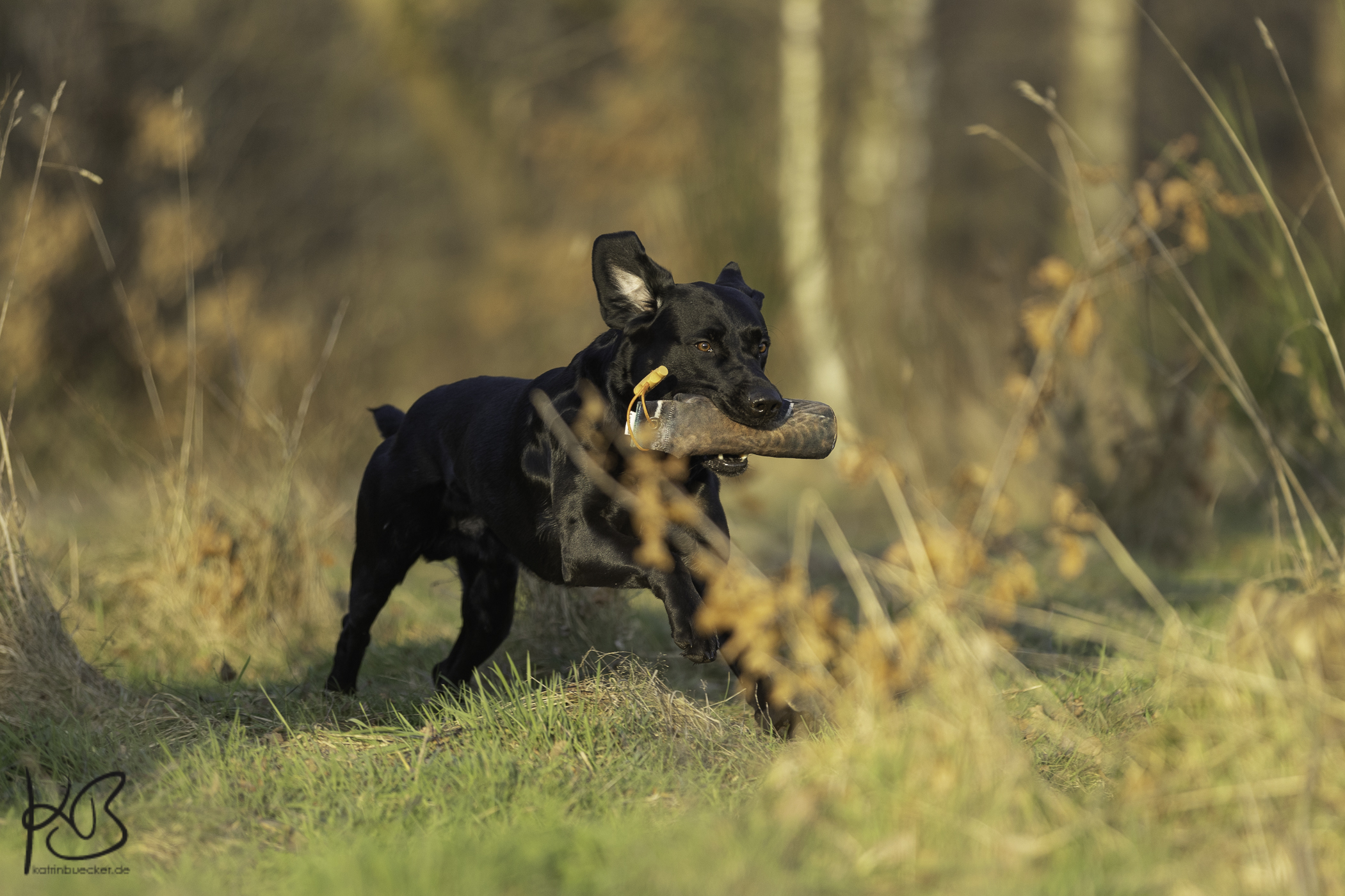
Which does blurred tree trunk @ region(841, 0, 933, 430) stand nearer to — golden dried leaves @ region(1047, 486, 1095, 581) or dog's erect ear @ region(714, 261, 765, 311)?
dog's erect ear @ region(714, 261, 765, 311)

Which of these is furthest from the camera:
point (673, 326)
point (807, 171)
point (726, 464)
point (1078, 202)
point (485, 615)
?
point (807, 171)

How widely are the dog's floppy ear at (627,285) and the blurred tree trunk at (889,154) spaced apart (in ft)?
22.3

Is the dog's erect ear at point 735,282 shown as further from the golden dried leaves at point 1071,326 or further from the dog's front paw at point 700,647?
the golden dried leaves at point 1071,326

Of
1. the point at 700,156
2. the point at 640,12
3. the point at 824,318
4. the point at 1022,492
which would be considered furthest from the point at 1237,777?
the point at 640,12

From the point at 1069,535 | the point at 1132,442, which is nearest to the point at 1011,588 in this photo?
the point at 1069,535

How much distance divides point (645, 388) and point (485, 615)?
118 cm

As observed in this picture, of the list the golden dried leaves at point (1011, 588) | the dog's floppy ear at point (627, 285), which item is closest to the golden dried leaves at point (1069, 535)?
the golden dried leaves at point (1011, 588)

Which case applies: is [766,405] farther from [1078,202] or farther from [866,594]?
[866,594]

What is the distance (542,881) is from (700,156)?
22.5ft

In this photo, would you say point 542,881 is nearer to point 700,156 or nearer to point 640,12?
point 700,156

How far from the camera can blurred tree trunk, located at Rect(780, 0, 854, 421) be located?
475 inches

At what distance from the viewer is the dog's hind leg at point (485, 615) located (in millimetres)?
4664

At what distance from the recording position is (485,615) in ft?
15.4

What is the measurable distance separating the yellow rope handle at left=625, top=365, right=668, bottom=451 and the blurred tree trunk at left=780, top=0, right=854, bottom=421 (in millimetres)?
7942
